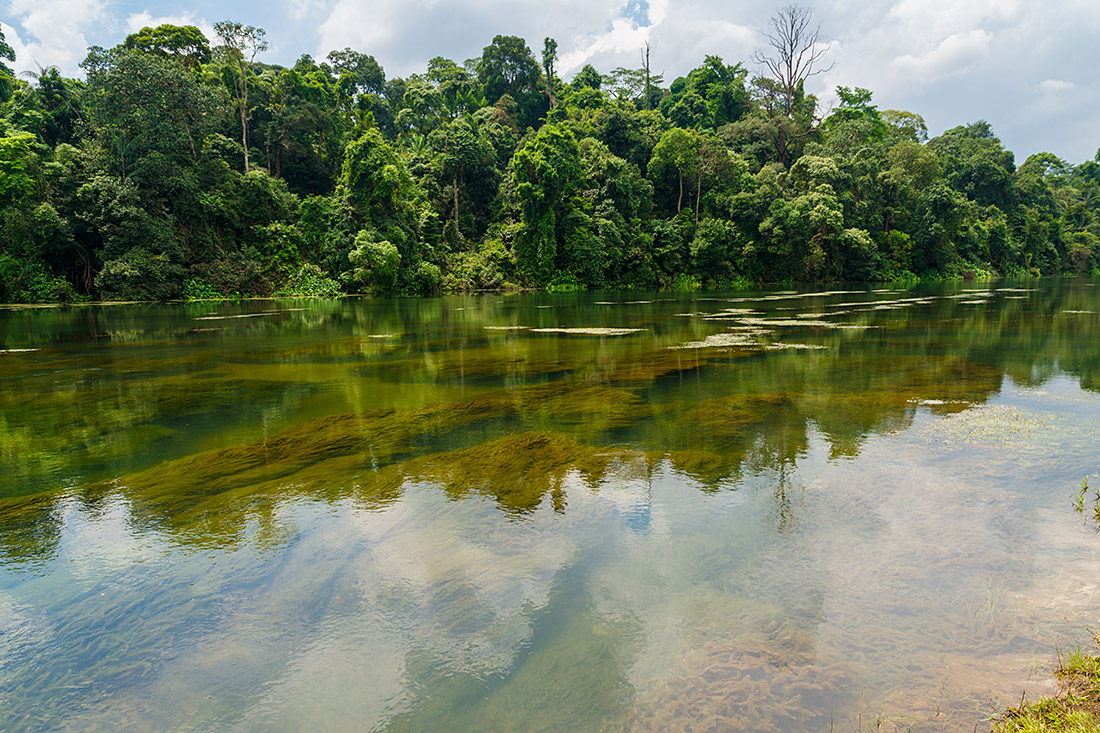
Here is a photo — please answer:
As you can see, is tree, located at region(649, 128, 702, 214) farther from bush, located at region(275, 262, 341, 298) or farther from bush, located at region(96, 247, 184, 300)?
bush, located at region(96, 247, 184, 300)

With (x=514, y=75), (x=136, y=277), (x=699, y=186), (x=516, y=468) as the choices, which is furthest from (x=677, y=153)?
(x=516, y=468)

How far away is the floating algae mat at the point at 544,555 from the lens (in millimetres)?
2479

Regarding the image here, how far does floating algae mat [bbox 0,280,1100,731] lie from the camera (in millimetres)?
2479

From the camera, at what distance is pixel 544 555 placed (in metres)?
3.67

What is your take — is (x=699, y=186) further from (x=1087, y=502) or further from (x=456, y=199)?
(x=1087, y=502)

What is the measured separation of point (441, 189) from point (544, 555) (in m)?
46.6

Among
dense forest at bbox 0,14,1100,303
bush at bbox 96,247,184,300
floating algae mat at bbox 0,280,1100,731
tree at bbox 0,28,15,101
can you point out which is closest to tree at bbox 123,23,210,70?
dense forest at bbox 0,14,1100,303

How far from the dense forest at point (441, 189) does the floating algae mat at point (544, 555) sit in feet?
100

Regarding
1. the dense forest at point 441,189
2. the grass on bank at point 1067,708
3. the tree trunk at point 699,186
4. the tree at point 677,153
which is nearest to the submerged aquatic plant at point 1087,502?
the grass on bank at point 1067,708

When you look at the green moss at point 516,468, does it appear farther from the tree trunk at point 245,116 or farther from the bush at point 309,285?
the tree trunk at point 245,116

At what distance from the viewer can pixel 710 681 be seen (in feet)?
8.21

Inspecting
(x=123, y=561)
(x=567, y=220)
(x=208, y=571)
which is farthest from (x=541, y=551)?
(x=567, y=220)

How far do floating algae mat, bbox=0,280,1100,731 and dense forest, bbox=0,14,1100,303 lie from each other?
3056 cm

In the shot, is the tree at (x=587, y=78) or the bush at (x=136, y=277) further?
the tree at (x=587, y=78)
